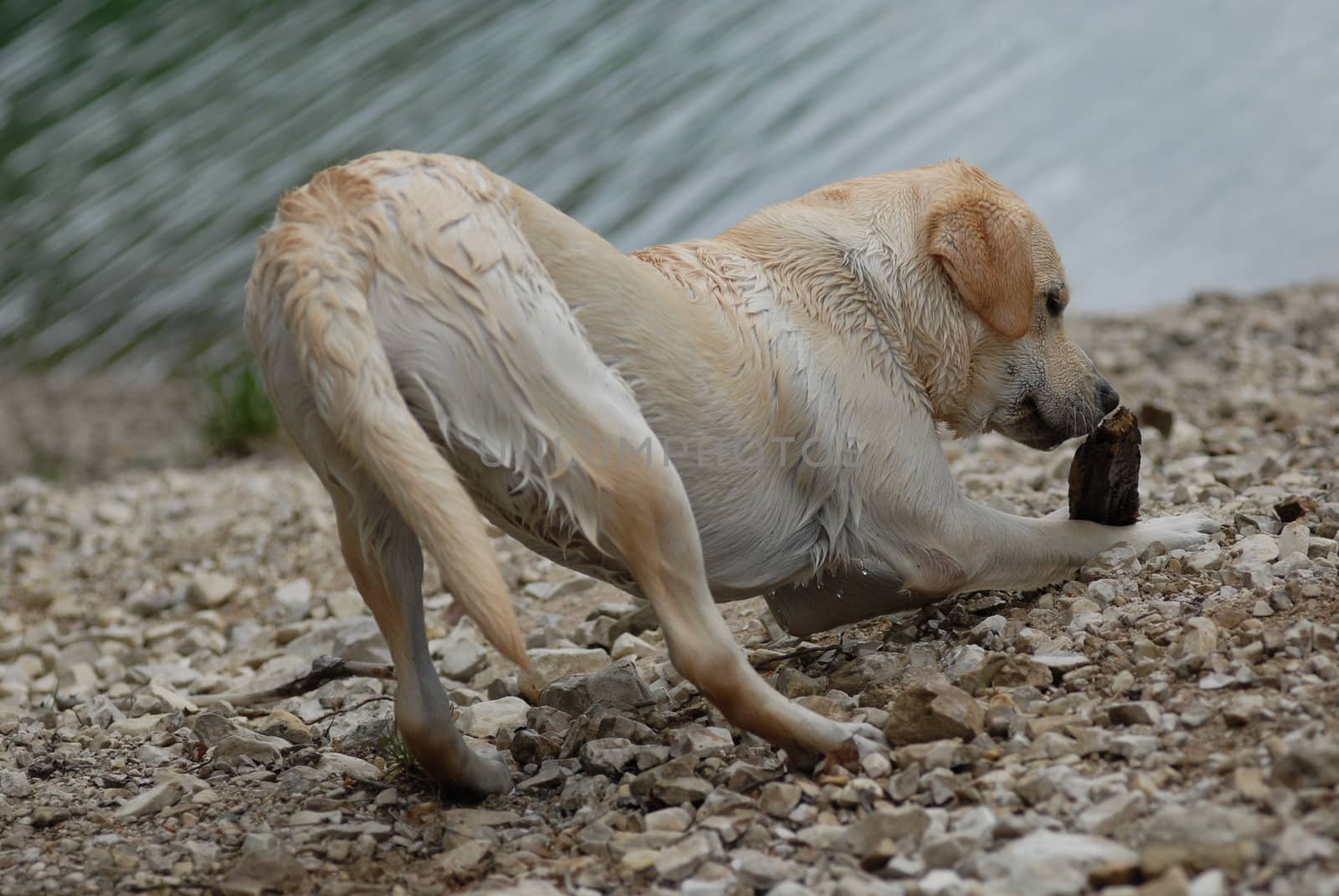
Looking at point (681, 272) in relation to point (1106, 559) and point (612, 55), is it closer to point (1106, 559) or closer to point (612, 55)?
point (1106, 559)

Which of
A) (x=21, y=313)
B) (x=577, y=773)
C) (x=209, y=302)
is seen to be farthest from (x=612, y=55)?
(x=577, y=773)

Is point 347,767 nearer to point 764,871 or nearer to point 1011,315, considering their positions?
point 764,871

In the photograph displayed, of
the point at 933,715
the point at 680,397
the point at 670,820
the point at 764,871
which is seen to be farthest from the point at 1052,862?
the point at 680,397

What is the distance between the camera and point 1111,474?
4094 millimetres

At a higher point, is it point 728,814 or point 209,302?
point 209,302

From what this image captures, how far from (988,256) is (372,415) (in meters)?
1.95

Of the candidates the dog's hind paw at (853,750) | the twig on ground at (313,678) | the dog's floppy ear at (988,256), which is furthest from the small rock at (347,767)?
the dog's floppy ear at (988,256)

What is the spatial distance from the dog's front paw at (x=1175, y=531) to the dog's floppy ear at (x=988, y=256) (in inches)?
29.1

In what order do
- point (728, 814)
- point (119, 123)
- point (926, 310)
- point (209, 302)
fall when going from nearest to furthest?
point (728, 814)
point (926, 310)
point (209, 302)
point (119, 123)

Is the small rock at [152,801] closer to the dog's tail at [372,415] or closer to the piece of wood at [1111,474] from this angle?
the dog's tail at [372,415]

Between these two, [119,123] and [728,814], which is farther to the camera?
[119,123]

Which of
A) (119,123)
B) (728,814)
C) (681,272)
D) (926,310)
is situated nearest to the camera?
(728,814)

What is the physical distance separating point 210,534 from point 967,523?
4209 mm

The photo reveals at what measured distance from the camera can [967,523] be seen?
385 cm
